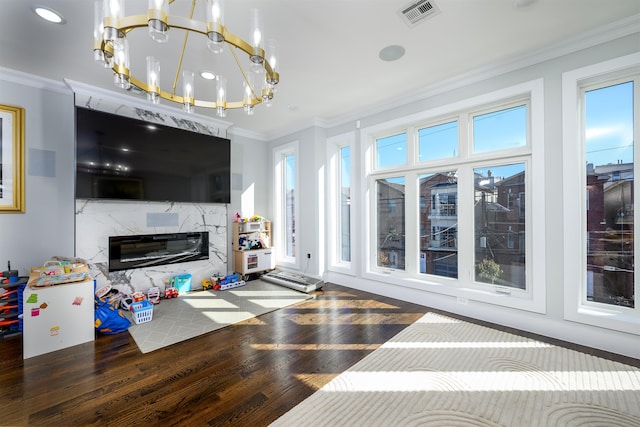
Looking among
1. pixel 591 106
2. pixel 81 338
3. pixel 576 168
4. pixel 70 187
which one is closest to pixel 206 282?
pixel 81 338

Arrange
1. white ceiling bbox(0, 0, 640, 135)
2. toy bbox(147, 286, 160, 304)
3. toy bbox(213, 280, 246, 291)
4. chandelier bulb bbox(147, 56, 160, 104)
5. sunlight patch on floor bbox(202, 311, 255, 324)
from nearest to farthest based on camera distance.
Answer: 1. chandelier bulb bbox(147, 56, 160, 104)
2. white ceiling bbox(0, 0, 640, 135)
3. sunlight patch on floor bbox(202, 311, 255, 324)
4. toy bbox(147, 286, 160, 304)
5. toy bbox(213, 280, 246, 291)

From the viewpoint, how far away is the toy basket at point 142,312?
296cm

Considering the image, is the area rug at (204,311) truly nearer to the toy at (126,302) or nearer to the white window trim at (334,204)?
the toy at (126,302)

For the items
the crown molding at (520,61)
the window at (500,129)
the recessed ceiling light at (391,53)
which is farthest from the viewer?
the window at (500,129)

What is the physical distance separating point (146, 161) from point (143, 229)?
100 centimetres

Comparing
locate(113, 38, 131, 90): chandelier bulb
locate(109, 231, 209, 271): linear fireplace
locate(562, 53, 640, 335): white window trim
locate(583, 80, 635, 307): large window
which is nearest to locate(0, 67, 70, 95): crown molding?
locate(109, 231, 209, 271): linear fireplace

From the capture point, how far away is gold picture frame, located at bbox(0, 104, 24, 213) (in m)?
2.98

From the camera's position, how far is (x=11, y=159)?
3029mm

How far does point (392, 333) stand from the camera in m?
2.73

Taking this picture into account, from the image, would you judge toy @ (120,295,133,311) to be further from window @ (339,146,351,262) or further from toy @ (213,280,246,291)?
window @ (339,146,351,262)

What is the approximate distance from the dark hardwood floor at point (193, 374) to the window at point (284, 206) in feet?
8.25

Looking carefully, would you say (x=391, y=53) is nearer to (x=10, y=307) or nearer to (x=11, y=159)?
(x=11, y=159)

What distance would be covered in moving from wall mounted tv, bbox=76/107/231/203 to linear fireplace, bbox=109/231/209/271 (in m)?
0.59

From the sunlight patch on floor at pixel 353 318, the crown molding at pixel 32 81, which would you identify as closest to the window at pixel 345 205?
the sunlight patch on floor at pixel 353 318
